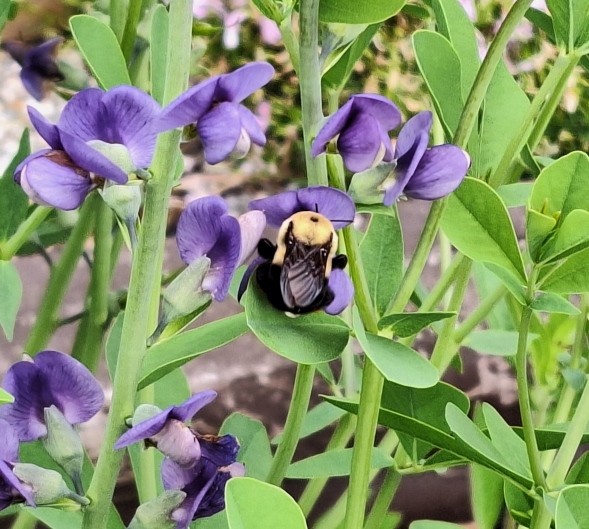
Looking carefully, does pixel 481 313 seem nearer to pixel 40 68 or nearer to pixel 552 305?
pixel 552 305

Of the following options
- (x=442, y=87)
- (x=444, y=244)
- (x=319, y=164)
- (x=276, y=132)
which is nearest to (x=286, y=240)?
(x=319, y=164)

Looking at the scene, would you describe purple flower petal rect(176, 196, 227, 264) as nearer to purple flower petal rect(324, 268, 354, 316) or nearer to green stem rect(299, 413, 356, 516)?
purple flower petal rect(324, 268, 354, 316)

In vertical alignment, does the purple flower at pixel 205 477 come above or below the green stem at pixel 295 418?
above

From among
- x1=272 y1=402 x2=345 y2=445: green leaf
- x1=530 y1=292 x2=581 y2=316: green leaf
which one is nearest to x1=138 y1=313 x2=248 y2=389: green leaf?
x1=530 y1=292 x2=581 y2=316: green leaf

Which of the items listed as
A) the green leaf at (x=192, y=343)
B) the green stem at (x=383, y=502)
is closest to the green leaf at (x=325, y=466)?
the green stem at (x=383, y=502)

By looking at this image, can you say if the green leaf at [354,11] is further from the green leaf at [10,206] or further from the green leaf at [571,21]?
the green leaf at [10,206]
